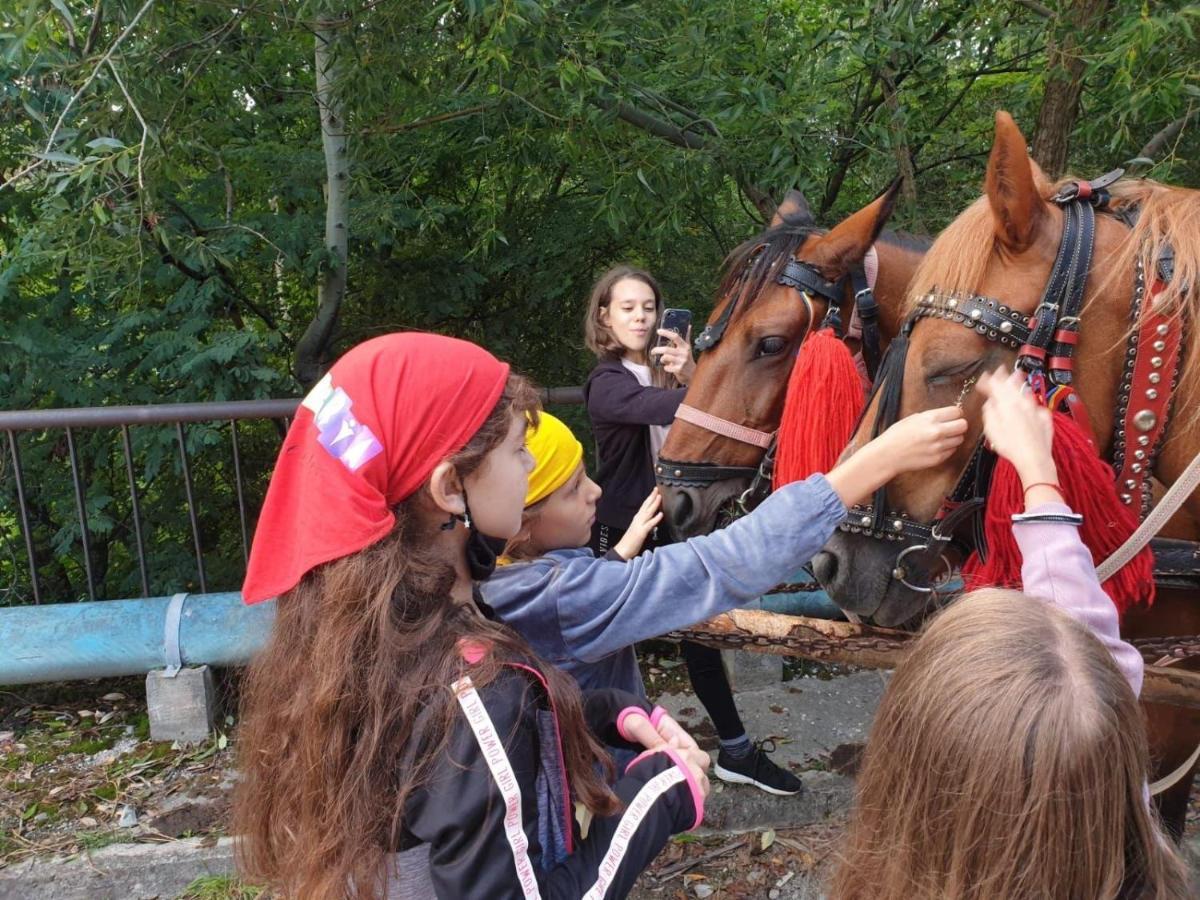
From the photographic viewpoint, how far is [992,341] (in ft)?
5.58

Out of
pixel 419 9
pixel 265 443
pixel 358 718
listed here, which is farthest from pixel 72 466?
pixel 358 718

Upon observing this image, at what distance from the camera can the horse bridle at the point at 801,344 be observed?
2510mm

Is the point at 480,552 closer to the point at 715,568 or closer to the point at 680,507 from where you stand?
the point at 715,568

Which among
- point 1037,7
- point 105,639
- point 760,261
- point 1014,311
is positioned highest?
point 1037,7

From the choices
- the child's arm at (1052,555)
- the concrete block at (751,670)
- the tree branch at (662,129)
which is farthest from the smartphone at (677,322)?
the child's arm at (1052,555)

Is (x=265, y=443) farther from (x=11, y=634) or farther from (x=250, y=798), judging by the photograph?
(x=250, y=798)

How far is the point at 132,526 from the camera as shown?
402 cm

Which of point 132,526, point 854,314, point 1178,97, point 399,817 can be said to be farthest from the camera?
point 132,526

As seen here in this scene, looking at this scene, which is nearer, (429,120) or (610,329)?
(610,329)

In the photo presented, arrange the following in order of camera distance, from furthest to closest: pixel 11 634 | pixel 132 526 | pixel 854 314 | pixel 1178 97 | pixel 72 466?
pixel 132 526 < pixel 72 466 < pixel 11 634 < pixel 1178 97 < pixel 854 314

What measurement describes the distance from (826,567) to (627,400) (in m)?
1.23

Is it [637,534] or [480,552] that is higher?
[480,552]

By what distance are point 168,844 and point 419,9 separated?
3.18 metres

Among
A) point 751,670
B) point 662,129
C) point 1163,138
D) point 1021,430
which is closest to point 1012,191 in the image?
point 1021,430
